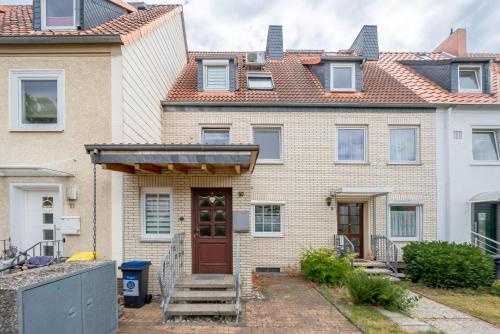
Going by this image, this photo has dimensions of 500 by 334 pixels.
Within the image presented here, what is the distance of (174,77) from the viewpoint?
516 inches

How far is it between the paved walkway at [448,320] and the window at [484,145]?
670 cm

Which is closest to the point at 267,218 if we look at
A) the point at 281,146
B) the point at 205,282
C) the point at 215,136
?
the point at 281,146

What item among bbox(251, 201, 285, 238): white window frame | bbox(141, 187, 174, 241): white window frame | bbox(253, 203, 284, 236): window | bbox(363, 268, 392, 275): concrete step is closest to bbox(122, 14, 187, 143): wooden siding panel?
bbox(141, 187, 174, 241): white window frame

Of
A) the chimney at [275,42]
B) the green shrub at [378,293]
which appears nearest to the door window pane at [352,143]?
the green shrub at [378,293]

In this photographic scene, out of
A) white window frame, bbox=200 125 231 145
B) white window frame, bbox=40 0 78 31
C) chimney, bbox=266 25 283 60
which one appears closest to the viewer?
white window frame, bbox=40 0 78 31

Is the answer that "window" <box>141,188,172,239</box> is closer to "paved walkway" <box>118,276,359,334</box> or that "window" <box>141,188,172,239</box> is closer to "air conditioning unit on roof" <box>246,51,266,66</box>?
"paved walkway" <box>118,276,359,334</box>

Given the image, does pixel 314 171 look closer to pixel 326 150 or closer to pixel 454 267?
pixel 326 150

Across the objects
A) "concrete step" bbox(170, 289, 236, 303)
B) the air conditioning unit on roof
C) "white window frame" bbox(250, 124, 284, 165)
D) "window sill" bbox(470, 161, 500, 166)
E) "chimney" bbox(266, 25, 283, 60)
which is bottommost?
"concrete step" bbox(170, 289, 236, 303)

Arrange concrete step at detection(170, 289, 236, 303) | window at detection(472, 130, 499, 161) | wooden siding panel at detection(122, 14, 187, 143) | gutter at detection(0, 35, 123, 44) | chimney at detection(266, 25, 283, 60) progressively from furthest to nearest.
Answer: chimney at detection(266, 25, 283, 60) → window at detection(472, 130, 499, 161) → wooden siding panel at detection(122, 14, 187, 143) → gutter at detection(0, 35, 123, 44) → concrete step at detection(170, 289, 236, 303)

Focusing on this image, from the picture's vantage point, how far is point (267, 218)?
38.5ft

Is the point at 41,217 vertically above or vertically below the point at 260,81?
below

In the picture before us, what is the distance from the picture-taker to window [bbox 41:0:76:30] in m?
8.54

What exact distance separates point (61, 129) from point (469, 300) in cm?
1119

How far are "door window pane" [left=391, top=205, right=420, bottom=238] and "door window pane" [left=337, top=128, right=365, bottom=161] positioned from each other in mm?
2266
